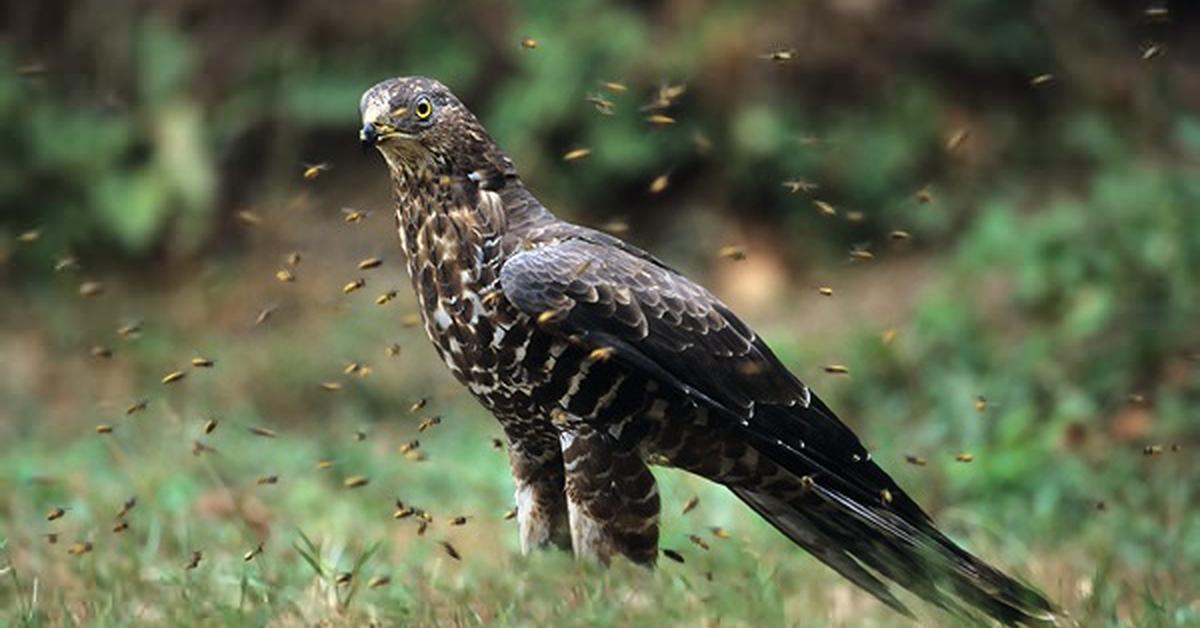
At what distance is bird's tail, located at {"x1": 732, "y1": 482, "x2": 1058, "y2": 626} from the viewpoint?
476cm

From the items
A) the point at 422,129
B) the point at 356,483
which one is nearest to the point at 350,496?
the point at 356,483

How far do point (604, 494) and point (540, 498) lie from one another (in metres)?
0.35

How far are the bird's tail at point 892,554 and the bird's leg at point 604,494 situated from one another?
14.5 inches

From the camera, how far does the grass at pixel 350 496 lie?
15.5 ft

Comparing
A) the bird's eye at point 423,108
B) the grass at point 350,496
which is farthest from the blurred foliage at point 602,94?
the bird's eye at point 423,108

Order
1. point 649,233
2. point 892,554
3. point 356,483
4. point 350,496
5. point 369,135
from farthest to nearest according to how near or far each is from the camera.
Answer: point 649,233
point 350,496
point 356,483
point 892,554
point 369,135

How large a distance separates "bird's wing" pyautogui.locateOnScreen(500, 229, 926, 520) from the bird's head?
35cm

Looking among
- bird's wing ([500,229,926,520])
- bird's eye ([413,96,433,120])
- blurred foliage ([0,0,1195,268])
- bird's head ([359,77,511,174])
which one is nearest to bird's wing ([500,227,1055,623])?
bird's wing ([500,229,926,520])

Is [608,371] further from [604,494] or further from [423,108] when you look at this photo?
[423,108]

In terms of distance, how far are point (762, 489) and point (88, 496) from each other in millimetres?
2647

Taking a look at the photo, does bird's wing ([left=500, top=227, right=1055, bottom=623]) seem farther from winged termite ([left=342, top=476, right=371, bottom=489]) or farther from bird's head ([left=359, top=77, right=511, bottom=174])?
winged termite ([left=342, top=476, right=371, bottom=489])

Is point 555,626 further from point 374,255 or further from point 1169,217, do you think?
point 374,255

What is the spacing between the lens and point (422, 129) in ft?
15.7

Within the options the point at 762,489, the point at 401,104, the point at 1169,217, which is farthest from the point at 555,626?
the point at 1169,217
